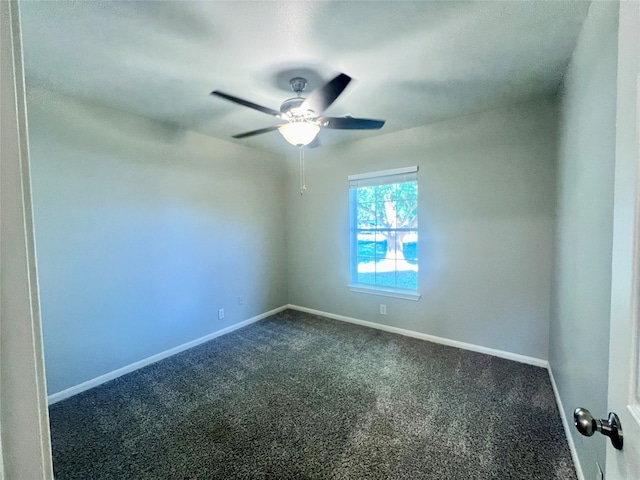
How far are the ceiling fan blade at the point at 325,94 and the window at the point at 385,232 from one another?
173 cm

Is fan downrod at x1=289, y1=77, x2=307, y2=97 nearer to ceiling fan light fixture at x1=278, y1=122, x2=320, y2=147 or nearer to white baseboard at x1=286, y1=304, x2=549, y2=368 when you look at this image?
ceiling fan light fixture at x1=278, y1=122, x2=320, y2=147

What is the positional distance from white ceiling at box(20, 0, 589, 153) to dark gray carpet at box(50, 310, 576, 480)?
239cm

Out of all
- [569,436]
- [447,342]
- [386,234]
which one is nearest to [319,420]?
[569,436]

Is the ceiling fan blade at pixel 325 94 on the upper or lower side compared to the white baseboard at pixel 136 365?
upper

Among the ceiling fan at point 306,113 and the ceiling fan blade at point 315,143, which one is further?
the ceiling fan blade at point 315,143

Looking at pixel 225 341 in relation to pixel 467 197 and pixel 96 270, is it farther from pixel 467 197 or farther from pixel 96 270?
pixel 467 197

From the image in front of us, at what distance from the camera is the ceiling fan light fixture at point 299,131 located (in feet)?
6.49

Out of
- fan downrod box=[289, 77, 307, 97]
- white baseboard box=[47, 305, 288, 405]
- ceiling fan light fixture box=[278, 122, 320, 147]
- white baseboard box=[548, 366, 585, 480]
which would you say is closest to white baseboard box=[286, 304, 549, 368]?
white baseboard box=[548, 366, 585, 480]

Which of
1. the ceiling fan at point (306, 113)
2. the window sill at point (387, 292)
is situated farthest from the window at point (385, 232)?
the ceiling fan at point (306, 113)

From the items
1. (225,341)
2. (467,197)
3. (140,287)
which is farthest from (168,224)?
(467,197)

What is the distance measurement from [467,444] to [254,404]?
1.46 m

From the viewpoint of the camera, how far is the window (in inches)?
134

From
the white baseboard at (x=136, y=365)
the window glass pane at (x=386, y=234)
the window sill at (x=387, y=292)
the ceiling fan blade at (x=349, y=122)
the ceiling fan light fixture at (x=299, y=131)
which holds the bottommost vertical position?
the white baseboard at (x=136, y=365)

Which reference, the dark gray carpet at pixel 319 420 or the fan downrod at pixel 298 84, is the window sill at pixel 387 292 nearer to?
the dark gray carpet at pixel 319 420
